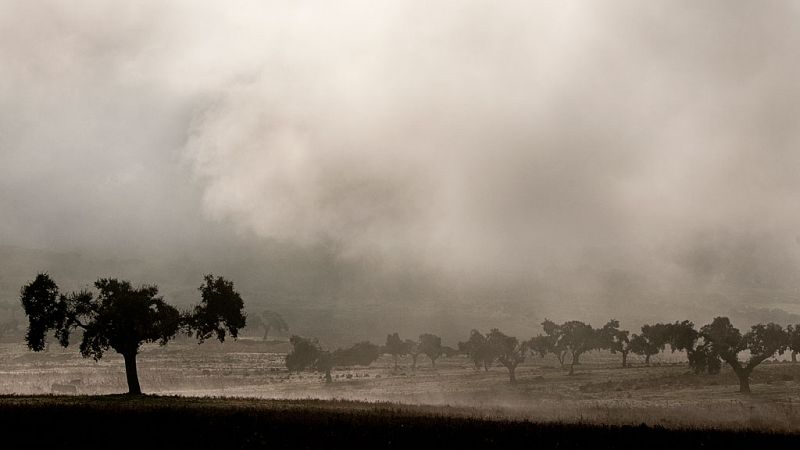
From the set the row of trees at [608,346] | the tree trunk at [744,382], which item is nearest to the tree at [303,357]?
the row of trees at [608,346]

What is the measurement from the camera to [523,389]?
9619cm

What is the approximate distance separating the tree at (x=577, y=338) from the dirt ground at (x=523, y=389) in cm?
2375

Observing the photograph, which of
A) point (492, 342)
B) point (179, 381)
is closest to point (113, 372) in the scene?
point (179, 381)

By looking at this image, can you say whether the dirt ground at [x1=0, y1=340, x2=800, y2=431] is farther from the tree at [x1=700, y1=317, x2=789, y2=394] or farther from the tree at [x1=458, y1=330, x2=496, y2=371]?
the tree at [x1=458, y1=330, x2=496, y2=371]

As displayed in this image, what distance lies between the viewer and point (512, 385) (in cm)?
10394

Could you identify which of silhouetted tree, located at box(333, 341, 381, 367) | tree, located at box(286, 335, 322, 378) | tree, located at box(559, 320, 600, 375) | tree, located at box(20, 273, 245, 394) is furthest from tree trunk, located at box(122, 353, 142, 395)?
tree, located at box(559, 320, 600, 375)

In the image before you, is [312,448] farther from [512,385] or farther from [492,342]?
[492,342]

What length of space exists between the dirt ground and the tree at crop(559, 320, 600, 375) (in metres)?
23.7

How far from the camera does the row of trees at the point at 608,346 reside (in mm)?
89812

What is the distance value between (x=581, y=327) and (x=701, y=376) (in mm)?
54821

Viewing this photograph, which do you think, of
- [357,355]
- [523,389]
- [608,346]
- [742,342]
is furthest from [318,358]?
[742,342]

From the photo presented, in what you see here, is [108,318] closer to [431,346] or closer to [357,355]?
[357,355]

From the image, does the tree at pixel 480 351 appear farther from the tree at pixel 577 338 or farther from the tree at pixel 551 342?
the tree at pixel 577 338

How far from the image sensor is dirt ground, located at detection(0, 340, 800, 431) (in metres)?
53.1
